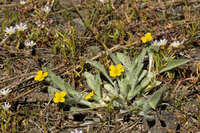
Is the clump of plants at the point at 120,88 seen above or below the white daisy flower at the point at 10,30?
below

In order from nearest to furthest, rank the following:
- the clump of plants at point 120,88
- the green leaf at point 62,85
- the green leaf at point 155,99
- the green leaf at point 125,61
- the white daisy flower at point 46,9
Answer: the green leaf at point 155,99 < the clump of plants at point 120,88 < the green leaf at point 62,85 < the green leaf at point 125,61 < the white daisy flower at point 46,9

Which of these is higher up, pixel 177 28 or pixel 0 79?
pixel 177 28

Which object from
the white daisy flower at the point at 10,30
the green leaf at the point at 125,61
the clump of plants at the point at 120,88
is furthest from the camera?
the white daisy flower at the point at 10,30

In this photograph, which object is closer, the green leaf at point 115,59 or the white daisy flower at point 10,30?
the green leaf at point 115,59

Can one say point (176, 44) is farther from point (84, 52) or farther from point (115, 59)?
point (84, 52)

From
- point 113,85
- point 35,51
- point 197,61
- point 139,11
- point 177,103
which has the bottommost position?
point 177,103

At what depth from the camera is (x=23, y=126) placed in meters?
2.19

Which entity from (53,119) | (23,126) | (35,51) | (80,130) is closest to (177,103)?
(80,130)

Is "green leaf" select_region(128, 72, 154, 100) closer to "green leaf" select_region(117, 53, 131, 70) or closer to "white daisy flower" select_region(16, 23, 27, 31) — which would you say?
"green leaf" select_region(117, 53, 131, 70)

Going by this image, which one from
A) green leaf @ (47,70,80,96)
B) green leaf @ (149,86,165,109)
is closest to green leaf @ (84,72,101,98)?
green leaf @ (47,70,80,96)

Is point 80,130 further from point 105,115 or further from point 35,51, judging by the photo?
point 35,51

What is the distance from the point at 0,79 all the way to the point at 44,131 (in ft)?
2.77

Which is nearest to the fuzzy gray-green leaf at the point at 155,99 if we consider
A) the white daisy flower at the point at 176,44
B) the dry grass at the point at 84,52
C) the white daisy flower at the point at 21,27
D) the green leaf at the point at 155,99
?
the green leaf at the point at 155,99

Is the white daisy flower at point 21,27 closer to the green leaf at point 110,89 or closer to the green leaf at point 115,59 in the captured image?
the green leaf at point 115,59
